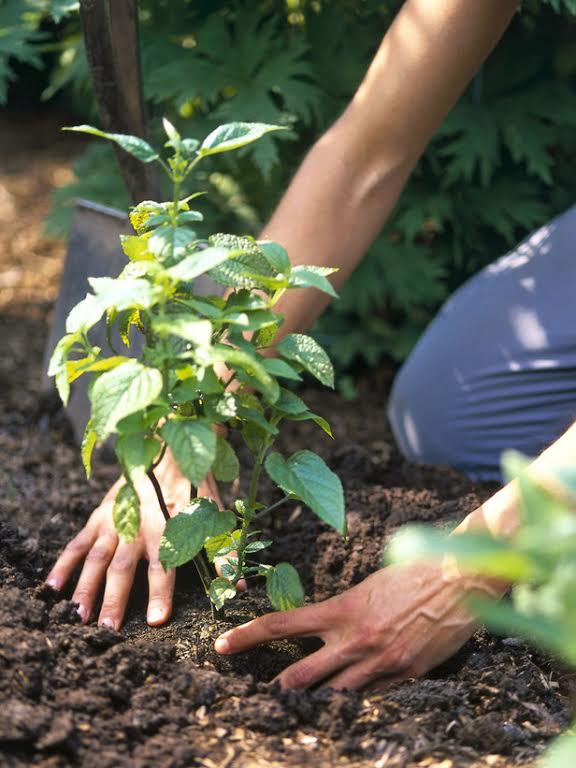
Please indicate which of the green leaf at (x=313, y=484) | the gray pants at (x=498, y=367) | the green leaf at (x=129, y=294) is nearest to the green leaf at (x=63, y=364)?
the green leaf at (x=129, y=294)

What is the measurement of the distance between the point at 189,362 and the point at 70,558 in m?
0.62

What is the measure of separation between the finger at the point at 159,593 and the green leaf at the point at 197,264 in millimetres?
683

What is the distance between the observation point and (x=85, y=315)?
1.34 metres

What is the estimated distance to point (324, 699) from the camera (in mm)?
1437

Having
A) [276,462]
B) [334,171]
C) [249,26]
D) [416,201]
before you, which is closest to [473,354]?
[416,201]

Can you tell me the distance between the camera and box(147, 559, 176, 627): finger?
171 centimetres

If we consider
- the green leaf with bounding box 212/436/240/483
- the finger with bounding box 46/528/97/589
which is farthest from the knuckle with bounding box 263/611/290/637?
the finger with bounding box 46/528/97/589

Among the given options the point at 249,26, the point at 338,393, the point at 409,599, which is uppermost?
the point at 249,26

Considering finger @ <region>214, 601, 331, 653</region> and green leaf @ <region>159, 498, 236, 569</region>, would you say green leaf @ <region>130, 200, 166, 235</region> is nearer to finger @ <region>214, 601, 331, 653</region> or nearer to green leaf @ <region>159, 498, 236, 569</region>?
green leaf @ <region>159, 498, 236, 569</region>

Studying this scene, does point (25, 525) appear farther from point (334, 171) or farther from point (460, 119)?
point (460, 119)

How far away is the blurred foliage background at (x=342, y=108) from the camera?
2.78 metres

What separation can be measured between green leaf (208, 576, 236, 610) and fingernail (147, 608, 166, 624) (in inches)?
6.7

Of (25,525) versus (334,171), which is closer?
(334,171)

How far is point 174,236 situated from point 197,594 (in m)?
0.79
